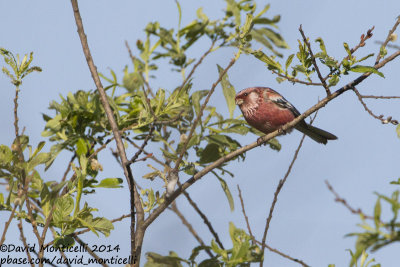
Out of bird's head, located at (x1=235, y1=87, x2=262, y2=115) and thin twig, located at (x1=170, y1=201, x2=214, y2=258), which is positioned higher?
bird's head, located at (x1=235, y1=87, x2=262, y2=115)

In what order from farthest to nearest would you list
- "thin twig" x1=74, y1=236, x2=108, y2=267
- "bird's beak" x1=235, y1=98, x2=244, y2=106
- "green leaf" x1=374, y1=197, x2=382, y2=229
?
"bird's beak" x1=235, y1=98, x2=244, y2=106 → "thin twig" x1=74, y1=236, x2=108, y2=267 → "green leaf" x1=374, y1=197, x2=382, y2=229

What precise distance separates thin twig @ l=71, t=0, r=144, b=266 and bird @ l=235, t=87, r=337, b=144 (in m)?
3.16

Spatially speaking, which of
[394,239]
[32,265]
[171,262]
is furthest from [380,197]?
[32,265]

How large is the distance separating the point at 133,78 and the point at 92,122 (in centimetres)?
75

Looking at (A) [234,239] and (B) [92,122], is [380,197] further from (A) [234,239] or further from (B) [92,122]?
(B) [92,122]

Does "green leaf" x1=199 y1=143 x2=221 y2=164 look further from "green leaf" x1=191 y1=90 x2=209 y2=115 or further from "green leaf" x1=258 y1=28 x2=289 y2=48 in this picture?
"green leaf" x1=258 y1=28 x2=289 y2=48

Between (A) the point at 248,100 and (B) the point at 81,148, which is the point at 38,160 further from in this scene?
(A) the point at 248,100

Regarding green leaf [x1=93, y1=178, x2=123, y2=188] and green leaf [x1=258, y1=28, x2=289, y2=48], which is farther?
green leaf [x1=258, y1=28, x2=289, y2=48]

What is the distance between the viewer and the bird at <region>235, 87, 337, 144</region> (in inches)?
308

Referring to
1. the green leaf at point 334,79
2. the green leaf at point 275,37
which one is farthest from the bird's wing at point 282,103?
the green leaf at point 334,79

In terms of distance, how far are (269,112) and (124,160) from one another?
3.79 m

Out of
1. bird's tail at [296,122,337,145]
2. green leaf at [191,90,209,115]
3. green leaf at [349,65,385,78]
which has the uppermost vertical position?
bird's tail at [296,122,337,145]

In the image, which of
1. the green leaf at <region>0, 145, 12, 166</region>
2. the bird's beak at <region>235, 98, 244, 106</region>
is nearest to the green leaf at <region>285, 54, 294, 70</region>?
the green leaf at <region>0, 145, 12, 166</region>

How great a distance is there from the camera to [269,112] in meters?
7.95
